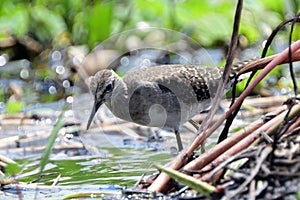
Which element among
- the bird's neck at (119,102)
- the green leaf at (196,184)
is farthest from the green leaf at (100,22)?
the green leaf at (196,184)

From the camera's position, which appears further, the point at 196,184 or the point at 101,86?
the point at 101,86

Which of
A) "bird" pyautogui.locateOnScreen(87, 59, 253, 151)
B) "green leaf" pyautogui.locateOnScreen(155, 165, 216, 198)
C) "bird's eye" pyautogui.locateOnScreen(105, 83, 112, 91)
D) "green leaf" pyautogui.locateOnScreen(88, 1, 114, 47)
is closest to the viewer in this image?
"green leaf" pyautogui.locateOnScreen(155, 165, 216, 198)

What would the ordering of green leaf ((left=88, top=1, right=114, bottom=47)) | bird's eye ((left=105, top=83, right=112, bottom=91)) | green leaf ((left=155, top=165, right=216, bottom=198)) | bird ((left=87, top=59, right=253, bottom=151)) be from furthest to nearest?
1. green leaf ((left=88, top=1, right=114, bottom=47))
2. bird's eye ((left=105, top=83, right=112, bottom=91))
3. bird ((left=87, top=59, right=253, bottom=151))
4. green leaf ((left=155, top=165, right=216, bottom=198))

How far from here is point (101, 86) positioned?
21.3 ft

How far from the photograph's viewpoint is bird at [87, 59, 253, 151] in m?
6.44

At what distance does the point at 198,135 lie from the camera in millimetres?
4164

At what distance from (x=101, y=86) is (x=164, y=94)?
0.49m

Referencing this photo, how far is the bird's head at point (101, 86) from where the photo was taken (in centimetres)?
645

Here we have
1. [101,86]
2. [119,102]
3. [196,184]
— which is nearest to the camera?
[196,184]

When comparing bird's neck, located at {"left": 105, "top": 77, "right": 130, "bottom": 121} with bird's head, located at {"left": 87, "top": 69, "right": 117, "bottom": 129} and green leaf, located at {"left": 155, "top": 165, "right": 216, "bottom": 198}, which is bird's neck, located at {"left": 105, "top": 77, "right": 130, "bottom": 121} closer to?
bird's head, located at {"left": 87, "top": 69, "right": 117, "bottom": 129}

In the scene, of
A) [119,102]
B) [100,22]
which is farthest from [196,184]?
[100,22]

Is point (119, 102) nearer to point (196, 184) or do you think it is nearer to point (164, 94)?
point (164, 94)

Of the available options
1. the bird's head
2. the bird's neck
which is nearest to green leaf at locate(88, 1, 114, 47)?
the bird's neck

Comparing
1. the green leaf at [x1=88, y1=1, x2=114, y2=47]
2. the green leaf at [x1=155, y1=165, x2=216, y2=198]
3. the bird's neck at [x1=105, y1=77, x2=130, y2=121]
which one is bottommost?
the bird's neck at [x1=105, y1=77, x2=130, y2=121]
